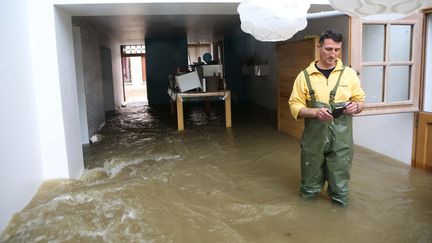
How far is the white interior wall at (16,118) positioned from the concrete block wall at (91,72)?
8.48 ft

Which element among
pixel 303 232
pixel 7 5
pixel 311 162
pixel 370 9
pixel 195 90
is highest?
pixel 7 5

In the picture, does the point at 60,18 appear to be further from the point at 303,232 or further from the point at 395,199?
the point at 395,199

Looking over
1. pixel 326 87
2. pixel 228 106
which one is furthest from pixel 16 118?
pixel 228 106

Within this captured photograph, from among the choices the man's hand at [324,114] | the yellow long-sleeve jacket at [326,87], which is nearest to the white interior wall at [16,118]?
the yellow long-sleeve jacket at [326,87]

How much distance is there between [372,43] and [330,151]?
194 cm

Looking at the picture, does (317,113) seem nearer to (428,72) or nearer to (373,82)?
(373,82)

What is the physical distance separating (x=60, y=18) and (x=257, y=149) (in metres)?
3.05

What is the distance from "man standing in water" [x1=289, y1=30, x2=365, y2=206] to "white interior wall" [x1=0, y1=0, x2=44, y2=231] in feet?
7.55

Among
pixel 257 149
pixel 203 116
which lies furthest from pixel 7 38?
pixel 203 116

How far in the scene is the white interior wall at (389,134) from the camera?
4215 mm

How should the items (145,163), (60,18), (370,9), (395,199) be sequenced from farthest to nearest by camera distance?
(145,163) → (60,18) → (395,199) → (370,9)

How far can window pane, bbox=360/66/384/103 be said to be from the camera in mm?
4008

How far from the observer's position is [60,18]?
368cm

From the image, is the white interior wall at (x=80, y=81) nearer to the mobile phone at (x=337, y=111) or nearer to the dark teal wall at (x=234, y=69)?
the mobile phone at (x=337, y=111)
